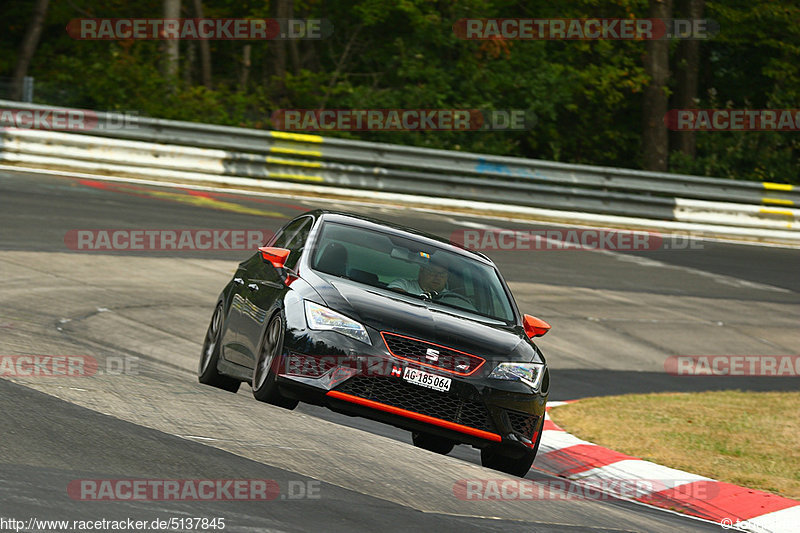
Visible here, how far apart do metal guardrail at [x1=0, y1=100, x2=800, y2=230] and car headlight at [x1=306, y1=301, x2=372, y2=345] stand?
597 inches

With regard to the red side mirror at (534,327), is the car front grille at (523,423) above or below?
below

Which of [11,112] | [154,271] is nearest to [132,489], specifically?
[154,271]

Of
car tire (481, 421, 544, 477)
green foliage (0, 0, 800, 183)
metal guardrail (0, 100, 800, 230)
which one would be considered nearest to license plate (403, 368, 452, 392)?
car tire (481, 421, 544, 477)

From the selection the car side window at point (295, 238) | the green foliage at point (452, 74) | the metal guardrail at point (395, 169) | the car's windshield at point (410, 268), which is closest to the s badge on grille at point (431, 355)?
the car's windshield at point (410, 268)

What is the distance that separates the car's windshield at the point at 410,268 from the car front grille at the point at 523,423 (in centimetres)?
104

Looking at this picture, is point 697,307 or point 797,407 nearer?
point 797,407

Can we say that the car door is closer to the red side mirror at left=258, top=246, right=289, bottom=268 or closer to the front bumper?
the red side mirror at left=258, top=246, right=289, bottom=268

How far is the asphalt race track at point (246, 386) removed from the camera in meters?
6.38

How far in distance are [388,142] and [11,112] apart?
28.0ft

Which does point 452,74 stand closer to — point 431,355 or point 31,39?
point 31,39

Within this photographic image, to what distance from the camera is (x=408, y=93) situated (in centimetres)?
2789

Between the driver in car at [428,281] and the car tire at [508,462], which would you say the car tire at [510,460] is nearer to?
the car tire at [508,462]

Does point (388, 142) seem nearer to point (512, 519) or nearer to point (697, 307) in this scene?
point (697, 307)

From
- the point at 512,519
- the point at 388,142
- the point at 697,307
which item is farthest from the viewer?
the point at 388,142
